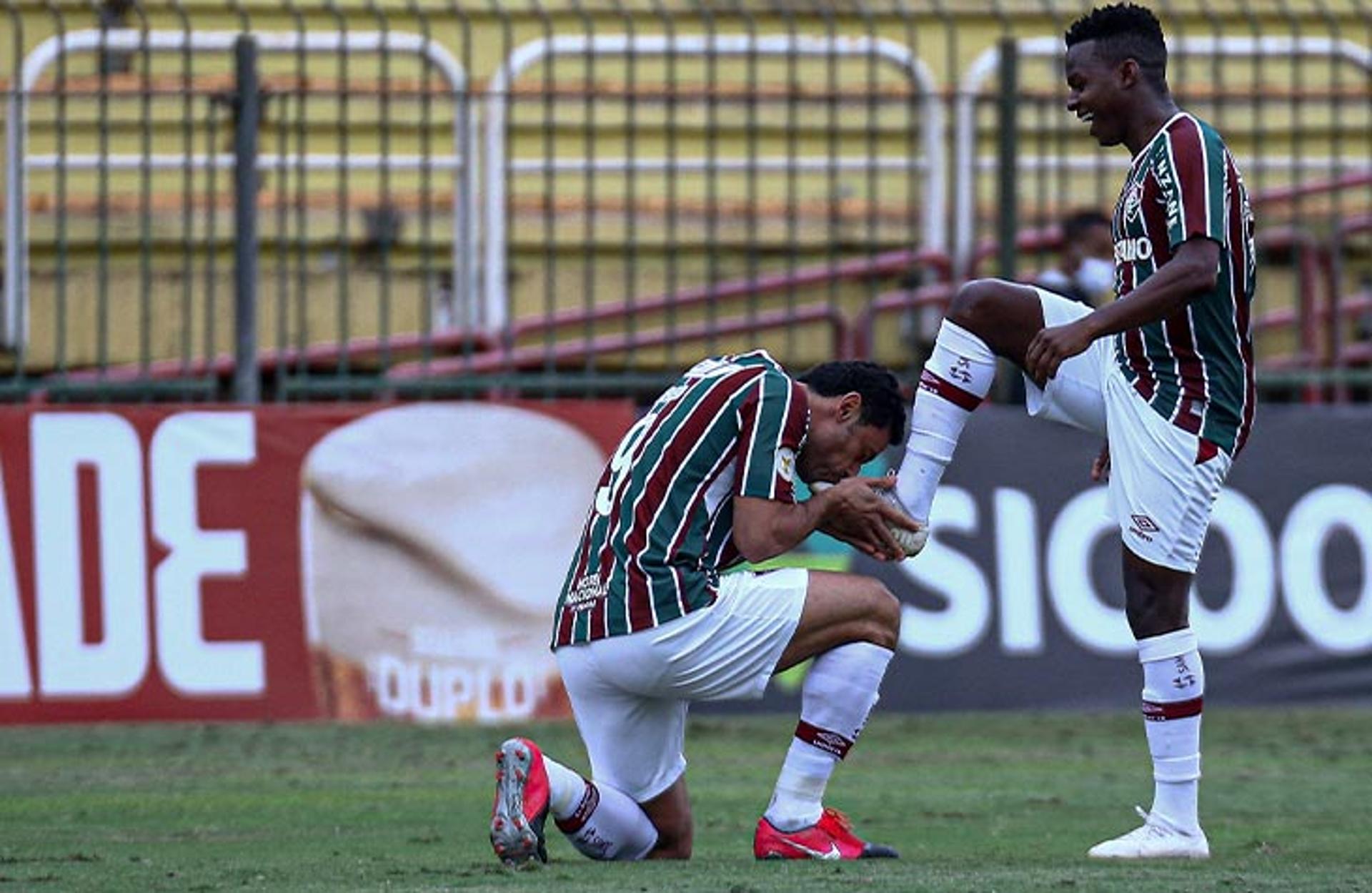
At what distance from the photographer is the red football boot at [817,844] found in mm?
6363

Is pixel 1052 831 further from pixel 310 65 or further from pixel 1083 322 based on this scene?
pixel 310 65

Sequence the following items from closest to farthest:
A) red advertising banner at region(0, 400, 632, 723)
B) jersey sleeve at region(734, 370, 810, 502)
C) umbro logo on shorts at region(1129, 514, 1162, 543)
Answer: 1. jersey sleeve at region(734, 370, 810, 502)
2. umbro logo on shorts at region(1129, 514, 1162, 543)
3. red advertising banner at region(0, 400, 632, 723)

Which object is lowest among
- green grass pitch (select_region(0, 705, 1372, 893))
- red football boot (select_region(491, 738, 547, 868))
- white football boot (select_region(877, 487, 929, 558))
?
green grass pitch (select_region(0, 705, 1372, 893))

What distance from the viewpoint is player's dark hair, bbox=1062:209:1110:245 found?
11.6 meters

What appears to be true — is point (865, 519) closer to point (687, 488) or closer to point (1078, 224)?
point (687, 488)

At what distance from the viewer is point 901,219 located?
42.2 feet

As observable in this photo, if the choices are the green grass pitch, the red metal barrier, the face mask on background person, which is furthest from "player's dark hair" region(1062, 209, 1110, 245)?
the green grass pitch

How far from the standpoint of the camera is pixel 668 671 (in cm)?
626

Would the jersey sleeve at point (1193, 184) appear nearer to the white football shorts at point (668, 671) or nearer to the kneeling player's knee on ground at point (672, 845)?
the white football shorts at point (668, 671)

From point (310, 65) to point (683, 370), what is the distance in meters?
3.08

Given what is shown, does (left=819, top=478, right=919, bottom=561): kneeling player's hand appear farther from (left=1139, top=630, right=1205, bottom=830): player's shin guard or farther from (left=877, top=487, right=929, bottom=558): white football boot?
(left=1139, top=630, right=1205, bottom=830): player's shin guard

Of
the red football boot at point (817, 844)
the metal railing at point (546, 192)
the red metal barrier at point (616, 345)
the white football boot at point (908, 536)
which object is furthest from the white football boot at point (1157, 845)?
the red metal barrier at point (616, 345)

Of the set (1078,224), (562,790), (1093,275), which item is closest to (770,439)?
(562,790)

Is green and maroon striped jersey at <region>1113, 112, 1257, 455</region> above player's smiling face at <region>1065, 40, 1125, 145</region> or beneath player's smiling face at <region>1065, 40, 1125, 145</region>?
beneath
